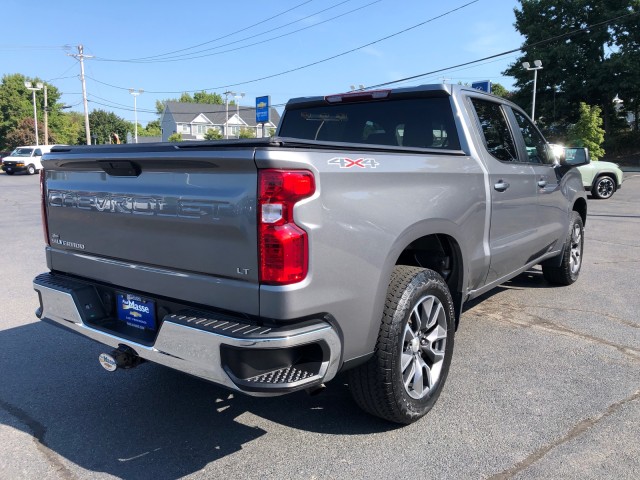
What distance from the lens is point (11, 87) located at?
73.2 m

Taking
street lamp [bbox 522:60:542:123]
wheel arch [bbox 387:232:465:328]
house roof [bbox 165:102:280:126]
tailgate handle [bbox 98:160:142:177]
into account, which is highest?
house roof [bbox 165:102:280:126]

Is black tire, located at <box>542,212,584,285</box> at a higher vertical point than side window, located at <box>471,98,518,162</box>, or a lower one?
lower

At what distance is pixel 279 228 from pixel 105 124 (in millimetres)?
105485

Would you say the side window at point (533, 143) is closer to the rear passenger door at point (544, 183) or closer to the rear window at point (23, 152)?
the rear passenger door at point (544, 183)

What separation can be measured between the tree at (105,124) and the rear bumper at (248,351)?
98.0 m

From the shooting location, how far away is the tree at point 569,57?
117 feet

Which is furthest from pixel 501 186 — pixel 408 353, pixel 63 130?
pixel 63 130

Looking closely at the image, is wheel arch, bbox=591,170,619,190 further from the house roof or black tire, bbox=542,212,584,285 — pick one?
the house roof

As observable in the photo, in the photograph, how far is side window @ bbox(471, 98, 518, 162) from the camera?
4.14 m

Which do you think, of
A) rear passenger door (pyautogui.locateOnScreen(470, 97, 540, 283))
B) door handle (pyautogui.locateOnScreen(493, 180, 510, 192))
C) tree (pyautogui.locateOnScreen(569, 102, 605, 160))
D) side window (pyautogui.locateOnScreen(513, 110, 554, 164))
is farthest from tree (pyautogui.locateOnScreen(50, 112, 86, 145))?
door handle (pyautogui.locateOnScreen(493, 180, 510, 192))

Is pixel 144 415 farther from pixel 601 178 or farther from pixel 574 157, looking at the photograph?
pixel 601 178

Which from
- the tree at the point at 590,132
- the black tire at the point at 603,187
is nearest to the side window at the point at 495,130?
the black tire at the point at 603,187

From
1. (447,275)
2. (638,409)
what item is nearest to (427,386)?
(447,275)

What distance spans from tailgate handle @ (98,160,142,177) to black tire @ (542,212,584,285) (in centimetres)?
472
